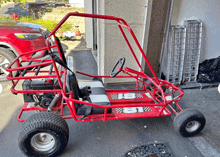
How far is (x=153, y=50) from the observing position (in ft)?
13.3

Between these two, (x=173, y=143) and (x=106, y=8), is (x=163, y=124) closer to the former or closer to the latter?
(x=173, y=143)

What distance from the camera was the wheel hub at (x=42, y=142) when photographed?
2.27 meters

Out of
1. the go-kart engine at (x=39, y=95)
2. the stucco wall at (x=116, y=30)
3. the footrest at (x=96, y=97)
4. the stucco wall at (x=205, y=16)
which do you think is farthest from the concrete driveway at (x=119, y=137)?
the stucco wall at (x=205, y=16)

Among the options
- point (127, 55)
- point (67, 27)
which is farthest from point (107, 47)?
point (67, 27)

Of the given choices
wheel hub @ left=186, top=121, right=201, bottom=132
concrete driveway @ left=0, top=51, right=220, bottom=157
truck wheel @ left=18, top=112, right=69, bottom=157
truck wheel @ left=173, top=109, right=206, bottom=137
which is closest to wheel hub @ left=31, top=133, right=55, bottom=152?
truck wheel @ left=18, top=112, right=69, bottom=157

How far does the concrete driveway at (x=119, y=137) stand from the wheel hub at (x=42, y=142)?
0.25m

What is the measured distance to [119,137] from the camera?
273 centimetres

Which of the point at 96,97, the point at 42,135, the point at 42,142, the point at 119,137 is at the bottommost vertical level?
the point at 119,137

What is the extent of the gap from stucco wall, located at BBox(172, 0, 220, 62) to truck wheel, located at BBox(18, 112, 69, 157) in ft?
12.1

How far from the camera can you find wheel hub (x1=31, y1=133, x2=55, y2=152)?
227 cm

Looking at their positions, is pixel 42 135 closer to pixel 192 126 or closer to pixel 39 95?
pixel 39 95

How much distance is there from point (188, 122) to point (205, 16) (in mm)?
3120

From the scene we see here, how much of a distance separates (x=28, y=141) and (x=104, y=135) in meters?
1.15

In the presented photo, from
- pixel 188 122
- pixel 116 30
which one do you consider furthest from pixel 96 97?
pixel 116 30
